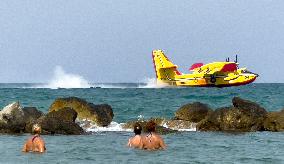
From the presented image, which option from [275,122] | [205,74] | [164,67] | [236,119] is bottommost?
→ [275,122]

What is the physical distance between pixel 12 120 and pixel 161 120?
1018 centimetres

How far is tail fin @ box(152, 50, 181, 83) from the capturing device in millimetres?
113438

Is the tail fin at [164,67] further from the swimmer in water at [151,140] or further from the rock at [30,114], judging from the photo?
the swimmer in water at [151,140]

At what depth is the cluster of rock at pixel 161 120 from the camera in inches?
1114

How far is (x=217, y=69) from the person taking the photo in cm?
11306

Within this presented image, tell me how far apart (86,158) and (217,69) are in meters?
95.3

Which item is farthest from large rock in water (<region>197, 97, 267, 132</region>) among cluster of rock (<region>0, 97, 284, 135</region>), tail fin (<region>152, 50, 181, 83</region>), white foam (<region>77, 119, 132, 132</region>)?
tail fin (<region>152, 50, 181, 83</region>)

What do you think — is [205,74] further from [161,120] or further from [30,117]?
[30,117]

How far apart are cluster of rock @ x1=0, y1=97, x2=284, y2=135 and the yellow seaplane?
3073 inches

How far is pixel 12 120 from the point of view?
94.6 ft

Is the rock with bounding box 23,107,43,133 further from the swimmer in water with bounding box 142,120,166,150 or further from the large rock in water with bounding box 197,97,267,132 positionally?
the large rock in water with bounding box 197,97,267,132

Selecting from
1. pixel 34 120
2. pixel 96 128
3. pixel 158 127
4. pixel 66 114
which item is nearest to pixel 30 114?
pixel 34 120

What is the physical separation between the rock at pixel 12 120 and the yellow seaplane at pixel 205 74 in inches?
3343

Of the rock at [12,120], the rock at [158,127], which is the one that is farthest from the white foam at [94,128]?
the rock at [12,120]
